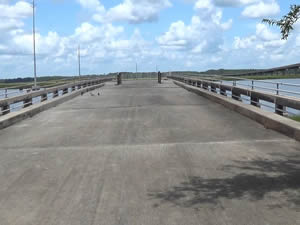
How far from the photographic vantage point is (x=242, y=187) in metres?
6.64

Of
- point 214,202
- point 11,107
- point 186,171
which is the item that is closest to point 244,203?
point 214,202

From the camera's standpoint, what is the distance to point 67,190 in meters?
6.57

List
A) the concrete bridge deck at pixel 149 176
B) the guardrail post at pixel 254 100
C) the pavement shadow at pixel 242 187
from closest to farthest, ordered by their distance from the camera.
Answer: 1. the concrete bridge deck at pixel 149 176
2. the pavement shadow at pixel 242 187
3. the guardrail post at pixel 254 100

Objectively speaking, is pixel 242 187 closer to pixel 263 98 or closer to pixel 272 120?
pixel 272 120

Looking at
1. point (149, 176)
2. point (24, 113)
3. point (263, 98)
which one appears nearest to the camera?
point (149, 176)

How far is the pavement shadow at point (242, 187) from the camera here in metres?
6.02

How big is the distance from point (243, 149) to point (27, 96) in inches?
474

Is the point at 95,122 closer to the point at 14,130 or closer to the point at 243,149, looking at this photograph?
the point at 14,130

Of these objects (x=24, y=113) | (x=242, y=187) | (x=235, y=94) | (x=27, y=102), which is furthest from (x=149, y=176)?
(x=235, y=94)

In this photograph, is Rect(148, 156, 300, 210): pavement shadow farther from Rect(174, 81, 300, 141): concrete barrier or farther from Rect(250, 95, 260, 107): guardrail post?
Rect(250, 95, 260, 107): guardrail post

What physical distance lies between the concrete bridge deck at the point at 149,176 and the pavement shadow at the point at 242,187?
14 millimetres

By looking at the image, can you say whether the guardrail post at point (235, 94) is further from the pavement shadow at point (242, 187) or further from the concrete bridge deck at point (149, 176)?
the pavement shadow at point (242, 187)

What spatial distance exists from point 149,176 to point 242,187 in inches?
61.6

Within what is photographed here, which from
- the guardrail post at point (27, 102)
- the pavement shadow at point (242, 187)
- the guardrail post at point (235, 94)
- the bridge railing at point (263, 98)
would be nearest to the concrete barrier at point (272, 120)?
the bridge railing at point (263, 98)
